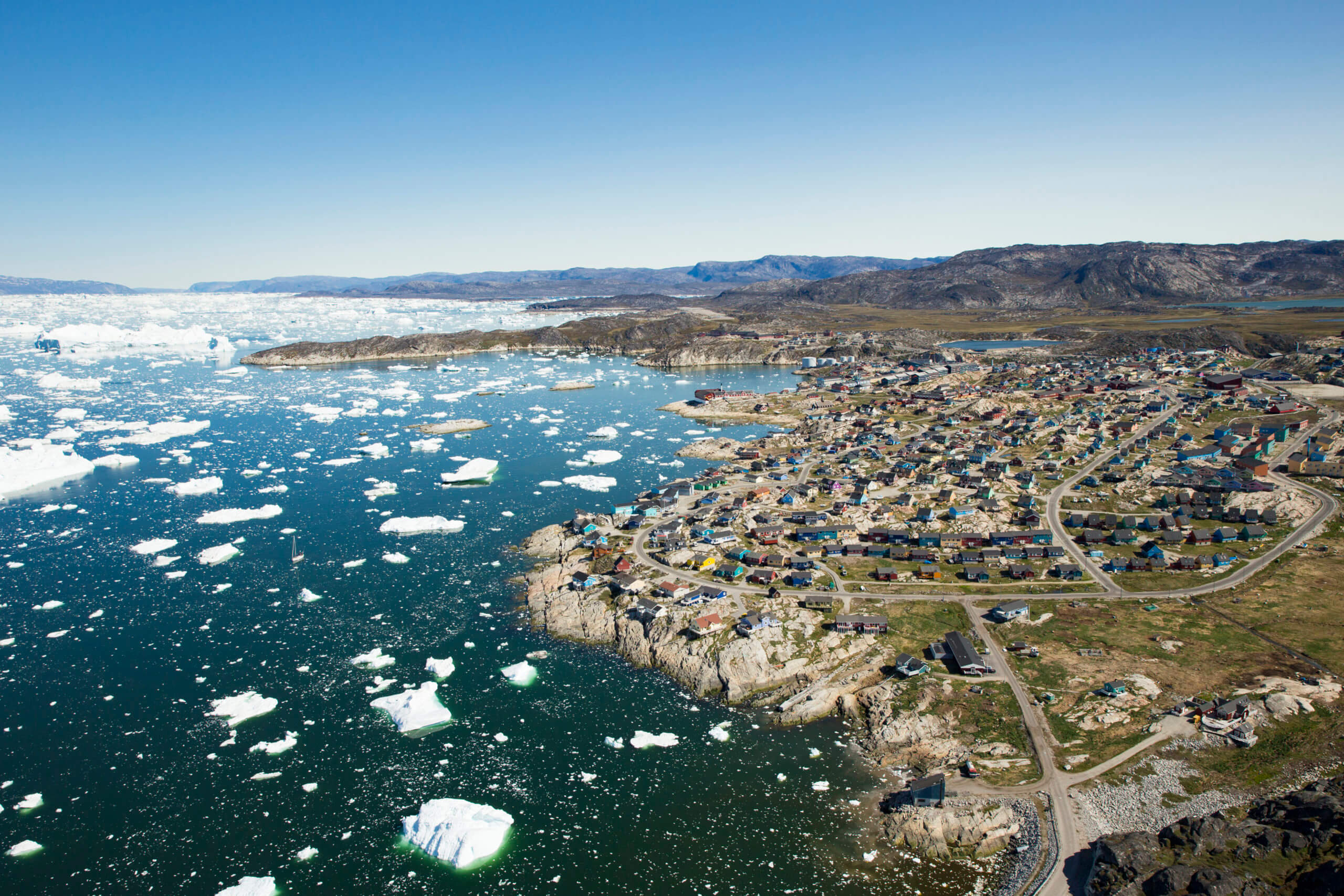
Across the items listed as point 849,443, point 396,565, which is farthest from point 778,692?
point 849,443

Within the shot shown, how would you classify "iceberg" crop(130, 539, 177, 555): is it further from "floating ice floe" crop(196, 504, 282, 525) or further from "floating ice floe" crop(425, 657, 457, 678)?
"floating ice floe" crop(425, 657, 457, 678)

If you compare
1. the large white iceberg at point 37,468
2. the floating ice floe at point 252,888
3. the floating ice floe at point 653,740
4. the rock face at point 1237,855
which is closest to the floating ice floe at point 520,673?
the floating ice floe at point 653,740

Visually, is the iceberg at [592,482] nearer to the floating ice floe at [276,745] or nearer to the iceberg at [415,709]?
the iceberg at [415,709]

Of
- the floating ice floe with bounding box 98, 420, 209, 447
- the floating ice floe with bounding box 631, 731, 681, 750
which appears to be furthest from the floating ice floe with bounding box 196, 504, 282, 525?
the floating ice floe with bounding box 631, 731, 681, 750

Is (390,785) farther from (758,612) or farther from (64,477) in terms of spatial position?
(64,477)

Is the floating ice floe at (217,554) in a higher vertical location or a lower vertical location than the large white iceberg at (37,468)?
lower

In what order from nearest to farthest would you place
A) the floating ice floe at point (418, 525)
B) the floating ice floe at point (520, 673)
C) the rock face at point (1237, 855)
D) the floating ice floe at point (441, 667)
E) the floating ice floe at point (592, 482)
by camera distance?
1. the rock face at point (1237, 855)
2. the floating ice floe at point (520, 673)
3. the floating ice floe at point (441, 667)
4. the floating ice floe at point (418, 525)
5. the floating ice floe at point (592, 482)
